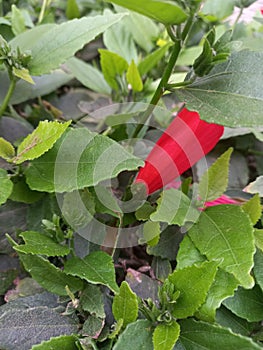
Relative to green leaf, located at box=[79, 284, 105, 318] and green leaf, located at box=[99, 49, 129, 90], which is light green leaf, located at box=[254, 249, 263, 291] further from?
green leaf, located at box=[99, 49, 129, 90]

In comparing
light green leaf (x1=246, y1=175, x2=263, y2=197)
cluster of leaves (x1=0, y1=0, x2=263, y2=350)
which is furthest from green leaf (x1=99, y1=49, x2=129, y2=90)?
light green leaf (x1=246, y1=175, x2=263, y2=197)

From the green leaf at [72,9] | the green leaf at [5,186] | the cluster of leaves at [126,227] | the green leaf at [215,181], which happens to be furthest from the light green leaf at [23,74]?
the green leaf at [72,9]

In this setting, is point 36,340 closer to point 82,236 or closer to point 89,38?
point 82,236

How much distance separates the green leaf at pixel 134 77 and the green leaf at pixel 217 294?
0.94 feet

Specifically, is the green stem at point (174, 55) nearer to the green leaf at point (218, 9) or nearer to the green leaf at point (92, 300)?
the green leaf at point (92, 300)

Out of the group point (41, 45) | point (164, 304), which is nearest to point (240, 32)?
point (41, 45)

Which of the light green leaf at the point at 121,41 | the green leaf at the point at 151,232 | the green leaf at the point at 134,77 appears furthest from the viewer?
the light green leaf at the point at 121,41

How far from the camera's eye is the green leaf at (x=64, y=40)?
1.81 ft

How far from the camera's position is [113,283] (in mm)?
453

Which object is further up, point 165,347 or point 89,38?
point 89,38

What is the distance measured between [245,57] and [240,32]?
36 cm

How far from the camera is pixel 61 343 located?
1.42 ft

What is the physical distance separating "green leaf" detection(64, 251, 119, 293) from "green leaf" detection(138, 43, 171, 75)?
11.2 inches

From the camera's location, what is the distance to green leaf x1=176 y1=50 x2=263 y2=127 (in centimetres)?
46
